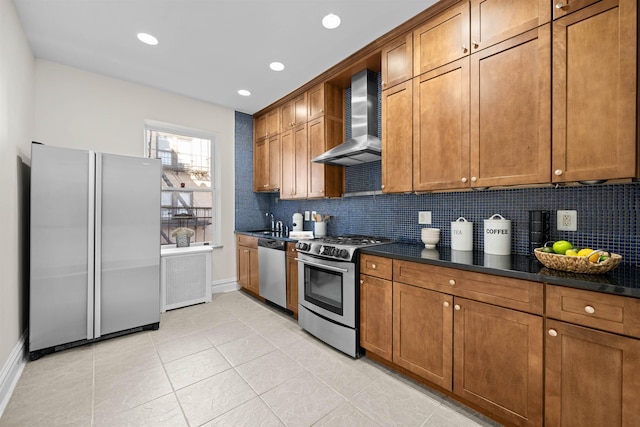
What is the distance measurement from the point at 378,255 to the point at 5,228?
9.10 feet

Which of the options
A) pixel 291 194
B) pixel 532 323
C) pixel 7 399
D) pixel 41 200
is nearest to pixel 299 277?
pixel 291 194

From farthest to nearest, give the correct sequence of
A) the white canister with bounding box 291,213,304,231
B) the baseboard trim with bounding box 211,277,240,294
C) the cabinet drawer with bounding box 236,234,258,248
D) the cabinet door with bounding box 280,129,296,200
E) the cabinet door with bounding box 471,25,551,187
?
1. the baseboard trim with bounding box 211,277,240,294
2. the white canister with bounding box 291,213,304,231
3. the cabinet drawer with bounding box 236,234,258,248
4. the cabinet door with bounding box 280,129,296,200
5. the cabinet door with bounding box 471,25,551,187

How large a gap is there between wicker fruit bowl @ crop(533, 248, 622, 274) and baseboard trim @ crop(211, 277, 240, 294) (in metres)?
3.94

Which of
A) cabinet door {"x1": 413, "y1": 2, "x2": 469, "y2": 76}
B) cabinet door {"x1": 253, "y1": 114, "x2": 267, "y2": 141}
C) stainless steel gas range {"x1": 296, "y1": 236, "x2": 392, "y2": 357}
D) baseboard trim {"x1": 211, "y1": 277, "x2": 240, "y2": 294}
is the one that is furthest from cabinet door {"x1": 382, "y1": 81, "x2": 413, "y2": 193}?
baseboard trim {"x1": 211, "y1": 277, "x2": 240, "y2": 294}

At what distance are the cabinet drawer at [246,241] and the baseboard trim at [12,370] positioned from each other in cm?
229

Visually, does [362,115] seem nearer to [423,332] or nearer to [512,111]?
[512,111]

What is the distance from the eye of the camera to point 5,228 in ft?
6.41

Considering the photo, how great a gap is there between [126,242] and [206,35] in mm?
2159

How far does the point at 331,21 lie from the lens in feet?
7.39

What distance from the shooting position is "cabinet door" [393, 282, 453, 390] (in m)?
1.72

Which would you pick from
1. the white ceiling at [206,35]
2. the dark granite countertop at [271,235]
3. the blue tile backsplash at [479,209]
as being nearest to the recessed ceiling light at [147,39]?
the white ceiling at [206,35]

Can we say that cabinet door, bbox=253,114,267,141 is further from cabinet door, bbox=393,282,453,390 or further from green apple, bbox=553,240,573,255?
green apple, bbox=553,240,573,255

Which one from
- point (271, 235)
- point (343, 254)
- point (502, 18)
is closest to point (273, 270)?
point (271, 235)

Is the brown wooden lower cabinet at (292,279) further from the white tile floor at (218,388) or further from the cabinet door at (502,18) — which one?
the cabinet door at (502,18)
